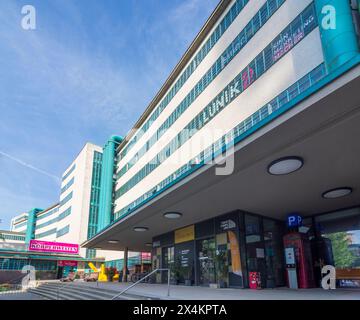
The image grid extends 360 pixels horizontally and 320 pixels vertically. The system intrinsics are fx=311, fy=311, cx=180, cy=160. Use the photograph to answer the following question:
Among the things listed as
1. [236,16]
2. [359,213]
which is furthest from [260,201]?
[236,16]

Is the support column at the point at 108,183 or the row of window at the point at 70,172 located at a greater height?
the row of window at the point at 70,172

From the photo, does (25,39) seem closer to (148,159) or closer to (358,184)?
(358,184)

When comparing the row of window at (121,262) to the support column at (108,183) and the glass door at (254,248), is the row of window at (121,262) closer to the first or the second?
the support column at (108,183)

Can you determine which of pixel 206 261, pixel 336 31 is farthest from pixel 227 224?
pixel 336 31

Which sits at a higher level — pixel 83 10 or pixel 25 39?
pixel 83 10

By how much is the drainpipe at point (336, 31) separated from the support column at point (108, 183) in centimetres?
Result: 4279

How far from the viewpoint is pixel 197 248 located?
700 inches

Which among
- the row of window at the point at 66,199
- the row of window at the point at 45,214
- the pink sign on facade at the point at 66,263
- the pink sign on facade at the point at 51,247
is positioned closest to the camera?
the pink sign on facade at the point at 51,247

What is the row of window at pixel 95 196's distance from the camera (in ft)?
198

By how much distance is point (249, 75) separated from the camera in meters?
19.3

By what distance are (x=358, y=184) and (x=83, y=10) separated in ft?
39.4

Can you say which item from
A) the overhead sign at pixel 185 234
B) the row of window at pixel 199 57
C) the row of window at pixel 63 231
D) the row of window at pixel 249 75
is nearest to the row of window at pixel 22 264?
the row of window at pixel 63 231

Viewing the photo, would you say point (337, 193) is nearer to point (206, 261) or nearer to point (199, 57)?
point (206, 261)

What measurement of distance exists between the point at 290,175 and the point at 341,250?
675cm
